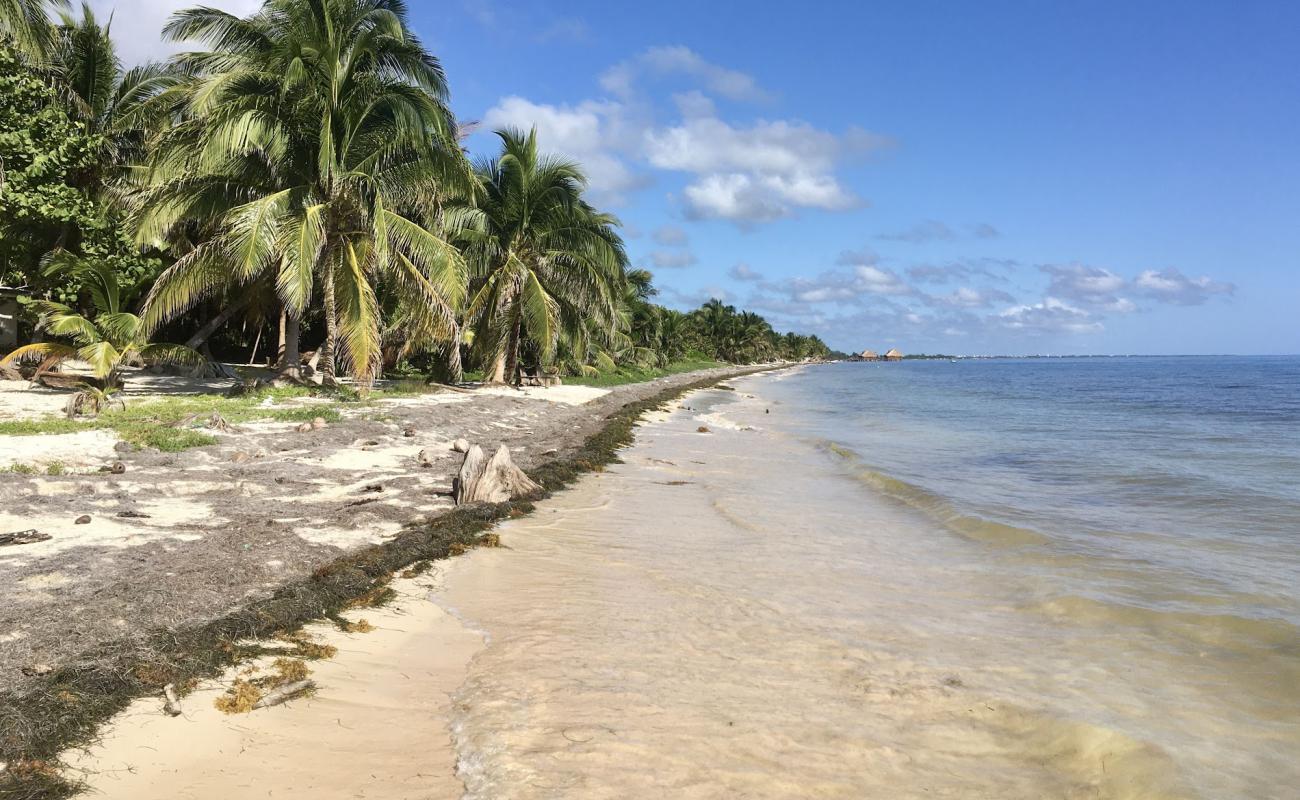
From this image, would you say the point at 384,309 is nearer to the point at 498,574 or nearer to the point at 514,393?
the point at 514,393

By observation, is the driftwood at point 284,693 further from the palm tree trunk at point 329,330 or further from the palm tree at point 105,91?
the palm tree at point 105,91

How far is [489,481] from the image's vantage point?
27.7 feet

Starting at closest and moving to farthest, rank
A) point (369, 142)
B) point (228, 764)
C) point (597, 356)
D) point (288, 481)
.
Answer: point (228, 764)
point (288, 481)
point (369, 142)
point (597, 356)

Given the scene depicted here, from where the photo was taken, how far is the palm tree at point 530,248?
899 inches

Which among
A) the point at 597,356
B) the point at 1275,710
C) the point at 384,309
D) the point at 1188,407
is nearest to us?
the point at 1275,710

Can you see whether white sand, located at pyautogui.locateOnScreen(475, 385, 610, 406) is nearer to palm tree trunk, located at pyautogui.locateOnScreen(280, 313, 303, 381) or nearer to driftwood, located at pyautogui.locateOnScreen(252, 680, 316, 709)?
palm tree trunk, located at pyautogui.locateOnScreen(280, 313, 303, 381)

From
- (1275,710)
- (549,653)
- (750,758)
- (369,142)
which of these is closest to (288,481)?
(549,653)

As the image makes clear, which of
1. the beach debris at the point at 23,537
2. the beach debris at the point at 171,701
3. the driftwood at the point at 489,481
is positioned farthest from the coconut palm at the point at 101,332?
the beach debris at the point at 171,701

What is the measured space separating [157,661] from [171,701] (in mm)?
446

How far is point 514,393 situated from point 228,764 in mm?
20105

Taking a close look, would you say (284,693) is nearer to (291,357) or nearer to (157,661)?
(157,661)

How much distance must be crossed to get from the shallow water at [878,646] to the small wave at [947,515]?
0.18 feet

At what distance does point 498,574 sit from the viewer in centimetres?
596

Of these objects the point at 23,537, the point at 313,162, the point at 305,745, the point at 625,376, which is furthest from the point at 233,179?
the point at 625,376
